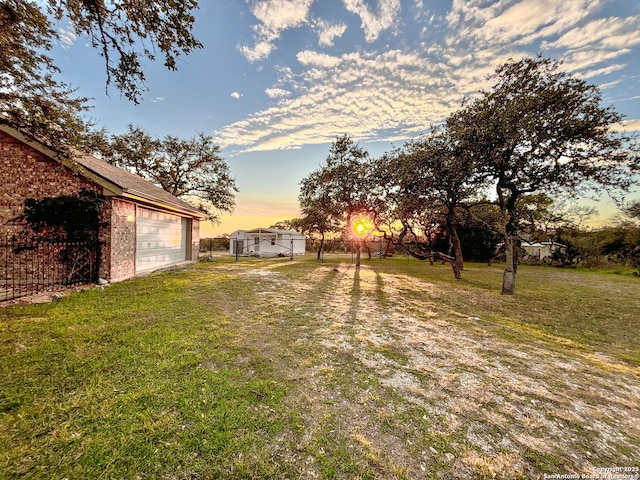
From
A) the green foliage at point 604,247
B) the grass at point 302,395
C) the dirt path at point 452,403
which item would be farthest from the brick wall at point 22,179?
the green foliage at point 604,247

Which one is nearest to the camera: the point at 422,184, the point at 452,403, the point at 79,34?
the point at 452,403

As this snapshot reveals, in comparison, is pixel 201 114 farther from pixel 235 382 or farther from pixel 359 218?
pixel 235 382

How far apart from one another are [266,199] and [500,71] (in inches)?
904

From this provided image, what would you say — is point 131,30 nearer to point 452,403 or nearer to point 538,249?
point 452,403

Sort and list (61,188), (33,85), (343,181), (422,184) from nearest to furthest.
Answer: (33,85) → (61,188) → (422,184) → (343,181)

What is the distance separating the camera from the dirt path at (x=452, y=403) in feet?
6.40

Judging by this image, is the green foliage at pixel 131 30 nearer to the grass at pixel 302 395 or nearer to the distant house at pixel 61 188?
the distant house at pixel 61 188

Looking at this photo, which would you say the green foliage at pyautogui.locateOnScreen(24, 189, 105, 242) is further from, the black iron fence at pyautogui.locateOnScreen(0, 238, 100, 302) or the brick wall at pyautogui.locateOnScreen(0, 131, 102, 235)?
the black iron fence at pyautogui.locateOnScreen(0, 238, 100, 302)

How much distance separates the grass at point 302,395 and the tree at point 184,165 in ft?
53.5

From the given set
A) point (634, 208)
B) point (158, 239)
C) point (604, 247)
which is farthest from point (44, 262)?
point (604, 247)

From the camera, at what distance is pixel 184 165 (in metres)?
20.2

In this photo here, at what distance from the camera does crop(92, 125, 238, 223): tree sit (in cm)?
1875

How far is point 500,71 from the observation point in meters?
8.41

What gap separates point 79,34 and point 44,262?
6819mm
